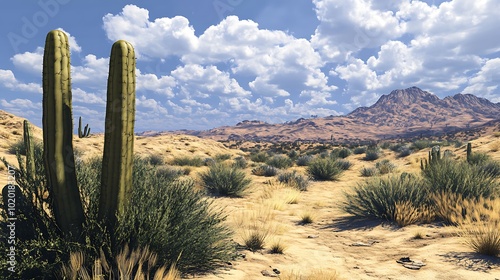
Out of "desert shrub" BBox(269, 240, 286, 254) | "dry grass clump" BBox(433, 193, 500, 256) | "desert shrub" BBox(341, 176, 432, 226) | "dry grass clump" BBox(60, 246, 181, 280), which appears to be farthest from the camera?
"desert shrub" BBox(341, 176, 432, 226)

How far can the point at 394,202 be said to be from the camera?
7773 millimetres

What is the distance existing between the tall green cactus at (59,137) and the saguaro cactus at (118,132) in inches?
15.6

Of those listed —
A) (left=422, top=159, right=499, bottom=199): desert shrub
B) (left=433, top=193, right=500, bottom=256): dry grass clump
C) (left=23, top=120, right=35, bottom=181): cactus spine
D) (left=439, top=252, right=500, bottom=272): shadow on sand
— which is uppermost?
(left=23, top=120, right=35, bottom=181): cactus spine

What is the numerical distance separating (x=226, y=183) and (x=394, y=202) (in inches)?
242

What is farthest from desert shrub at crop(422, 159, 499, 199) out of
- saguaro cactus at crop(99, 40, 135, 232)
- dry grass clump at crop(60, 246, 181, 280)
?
saguaro cactus at crop(99, 40, 135, 232)

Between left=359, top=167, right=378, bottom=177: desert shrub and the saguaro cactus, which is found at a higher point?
the saguaro cactus

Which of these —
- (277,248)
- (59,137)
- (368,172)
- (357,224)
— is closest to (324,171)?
(368,172)

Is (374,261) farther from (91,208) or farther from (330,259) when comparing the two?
(91,208)

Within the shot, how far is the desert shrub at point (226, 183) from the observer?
1195 cm

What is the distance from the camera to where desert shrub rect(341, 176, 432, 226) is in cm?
729

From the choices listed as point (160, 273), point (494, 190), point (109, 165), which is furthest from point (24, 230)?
point (494, 190)

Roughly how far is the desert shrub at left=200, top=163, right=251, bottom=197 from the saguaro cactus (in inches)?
312

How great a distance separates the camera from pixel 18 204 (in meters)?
4.14

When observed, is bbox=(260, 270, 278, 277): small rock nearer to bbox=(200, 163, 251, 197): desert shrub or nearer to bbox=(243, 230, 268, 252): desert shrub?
bbox=(243, 230, 268, 252): desert shrub
